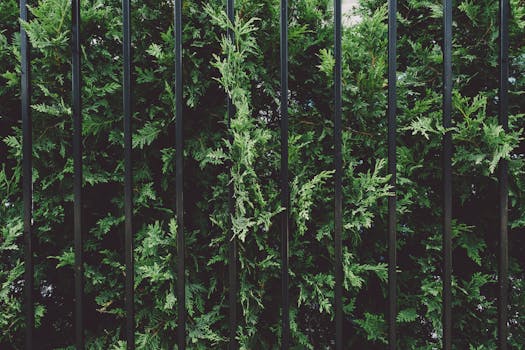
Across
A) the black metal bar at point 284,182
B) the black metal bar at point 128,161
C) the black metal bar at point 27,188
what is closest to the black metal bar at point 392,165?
the black metal bar at point 284,182

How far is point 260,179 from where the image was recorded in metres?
1.76

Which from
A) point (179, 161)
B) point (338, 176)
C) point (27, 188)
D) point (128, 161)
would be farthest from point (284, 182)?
point (27, 188)

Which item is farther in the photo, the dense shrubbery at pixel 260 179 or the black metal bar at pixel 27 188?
the dense shrubbery at pixel 260 179

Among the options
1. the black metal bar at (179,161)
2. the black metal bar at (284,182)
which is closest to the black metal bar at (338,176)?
the black metal bar at (284,182)

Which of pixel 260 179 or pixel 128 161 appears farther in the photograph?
pixel 260 179

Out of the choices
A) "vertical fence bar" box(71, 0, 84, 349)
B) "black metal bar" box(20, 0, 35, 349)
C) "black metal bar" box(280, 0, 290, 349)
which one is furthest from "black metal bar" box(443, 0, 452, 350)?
"black metal bar" box(20, 0, 35, 349)

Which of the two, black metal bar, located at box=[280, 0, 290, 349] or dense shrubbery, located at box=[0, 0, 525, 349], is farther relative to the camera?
dense shrubbery, located at box=[0, 0, 525, 349]

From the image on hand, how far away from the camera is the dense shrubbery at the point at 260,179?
1.72m

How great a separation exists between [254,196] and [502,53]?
1052 millimetres

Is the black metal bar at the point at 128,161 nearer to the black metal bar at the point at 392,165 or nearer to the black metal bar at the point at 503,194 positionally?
the black metal bar at the point at 392,165

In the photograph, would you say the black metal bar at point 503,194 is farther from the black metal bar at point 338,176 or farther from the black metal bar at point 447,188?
the black metal bar at point 338,176

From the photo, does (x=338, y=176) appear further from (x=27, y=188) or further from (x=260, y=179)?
(x=27, y=188)

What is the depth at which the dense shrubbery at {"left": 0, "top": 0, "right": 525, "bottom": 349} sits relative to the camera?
1.72 metres

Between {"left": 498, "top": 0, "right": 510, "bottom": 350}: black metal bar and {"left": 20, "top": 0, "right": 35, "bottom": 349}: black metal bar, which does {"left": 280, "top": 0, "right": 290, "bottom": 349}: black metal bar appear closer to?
{"left": 498, "top": 0, "right": 510, "bottom": 350}: black metal bar
